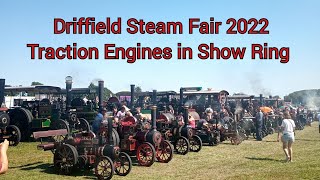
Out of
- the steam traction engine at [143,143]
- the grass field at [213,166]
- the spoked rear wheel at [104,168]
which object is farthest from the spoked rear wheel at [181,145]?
the spoked rear wheel at [104,168]

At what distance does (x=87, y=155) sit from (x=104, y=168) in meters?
0.70

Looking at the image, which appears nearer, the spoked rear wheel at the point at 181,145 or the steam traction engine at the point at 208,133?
the spoked rear wheel at the point at 181,145

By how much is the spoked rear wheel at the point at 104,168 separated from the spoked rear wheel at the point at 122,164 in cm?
43

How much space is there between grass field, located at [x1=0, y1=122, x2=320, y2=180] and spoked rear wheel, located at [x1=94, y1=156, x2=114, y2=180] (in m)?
0.34

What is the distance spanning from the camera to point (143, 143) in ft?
32.3

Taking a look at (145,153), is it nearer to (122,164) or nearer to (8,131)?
(122,164)

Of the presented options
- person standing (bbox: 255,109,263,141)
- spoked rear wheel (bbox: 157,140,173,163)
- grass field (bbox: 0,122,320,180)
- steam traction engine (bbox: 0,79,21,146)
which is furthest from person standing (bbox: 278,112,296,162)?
steam traction engine (bbox: 0,79,21,146)

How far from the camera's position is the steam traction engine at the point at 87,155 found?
8.20 metres

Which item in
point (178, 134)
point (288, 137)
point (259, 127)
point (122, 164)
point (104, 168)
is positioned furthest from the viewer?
point (259, 127)

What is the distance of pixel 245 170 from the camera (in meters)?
8.93

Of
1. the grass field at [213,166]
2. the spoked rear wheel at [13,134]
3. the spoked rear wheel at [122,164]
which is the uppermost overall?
the spoked rear wheel at [13,134]

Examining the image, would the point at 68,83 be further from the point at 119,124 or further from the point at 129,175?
the point at 129,175

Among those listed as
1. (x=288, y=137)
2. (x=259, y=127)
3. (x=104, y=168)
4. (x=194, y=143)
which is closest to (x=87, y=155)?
(x=104, y=168)

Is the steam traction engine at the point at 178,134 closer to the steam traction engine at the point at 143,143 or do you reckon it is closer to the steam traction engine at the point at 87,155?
the steam traction engine at the point at 143,143
